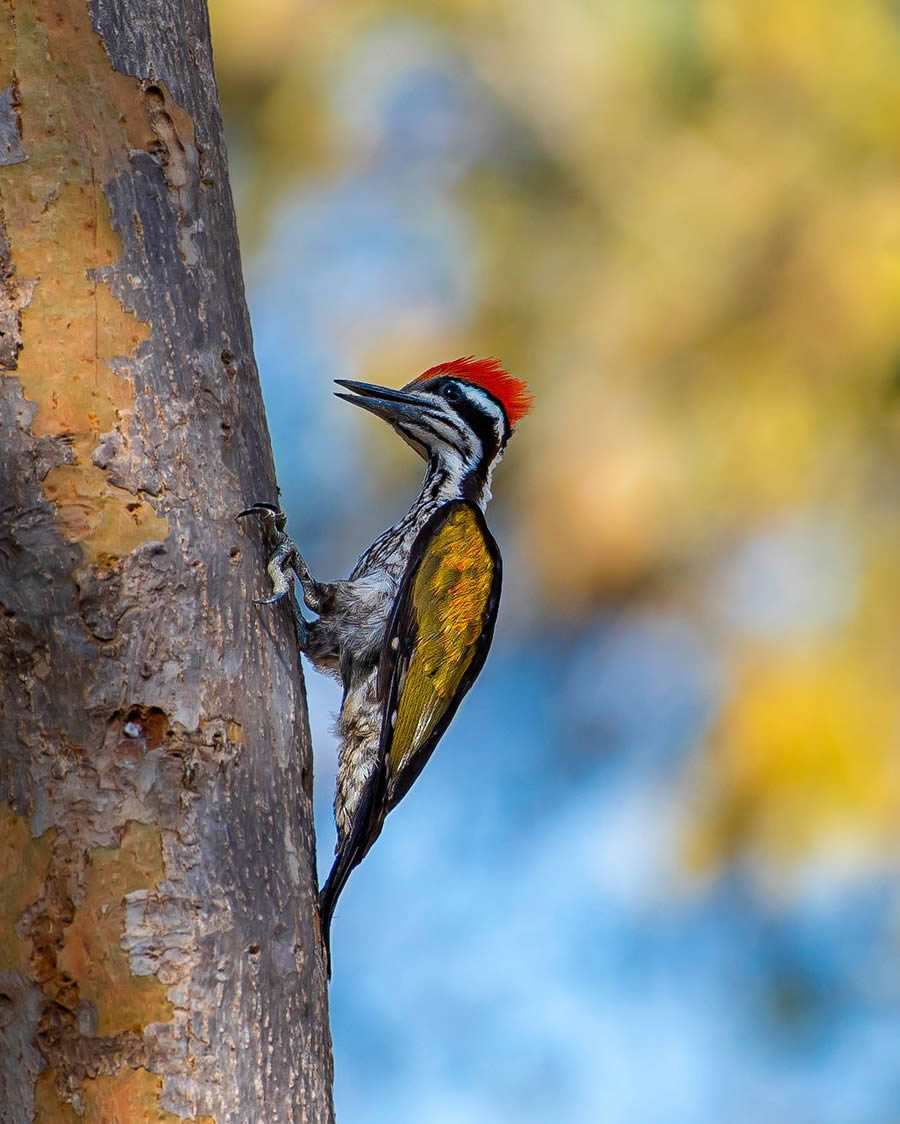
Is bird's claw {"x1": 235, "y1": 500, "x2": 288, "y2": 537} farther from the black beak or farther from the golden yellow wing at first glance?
the black beak

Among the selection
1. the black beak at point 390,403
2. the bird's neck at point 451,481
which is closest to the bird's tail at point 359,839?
the bird's neck at point 451,481

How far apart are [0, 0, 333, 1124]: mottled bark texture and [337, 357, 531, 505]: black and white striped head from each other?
172 cm

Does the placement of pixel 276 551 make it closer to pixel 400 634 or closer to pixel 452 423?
pixel 400 634

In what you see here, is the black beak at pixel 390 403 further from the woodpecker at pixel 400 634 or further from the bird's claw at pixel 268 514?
the bird's claw at pixel 268 514

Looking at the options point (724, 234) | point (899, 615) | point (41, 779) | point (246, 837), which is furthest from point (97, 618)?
point (724, 234)

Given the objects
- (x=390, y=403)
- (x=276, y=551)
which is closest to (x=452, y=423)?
(x=390, y=403)

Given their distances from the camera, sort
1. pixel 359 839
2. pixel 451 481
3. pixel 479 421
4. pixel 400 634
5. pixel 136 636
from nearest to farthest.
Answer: pixel 136 636
pixel 359 839
pixel 400 634
pixel 451 481
pixel 479 421

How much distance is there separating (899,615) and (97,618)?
17.5 ft

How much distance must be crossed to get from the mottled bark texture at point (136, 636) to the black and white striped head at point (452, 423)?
1.72 m

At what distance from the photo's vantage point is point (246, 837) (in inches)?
85.1

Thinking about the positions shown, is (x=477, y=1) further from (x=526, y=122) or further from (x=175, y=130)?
(x=175, y=130)

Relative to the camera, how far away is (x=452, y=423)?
430 centimetres

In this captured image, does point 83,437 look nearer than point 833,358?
Yes

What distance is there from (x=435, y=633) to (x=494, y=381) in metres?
1.10
